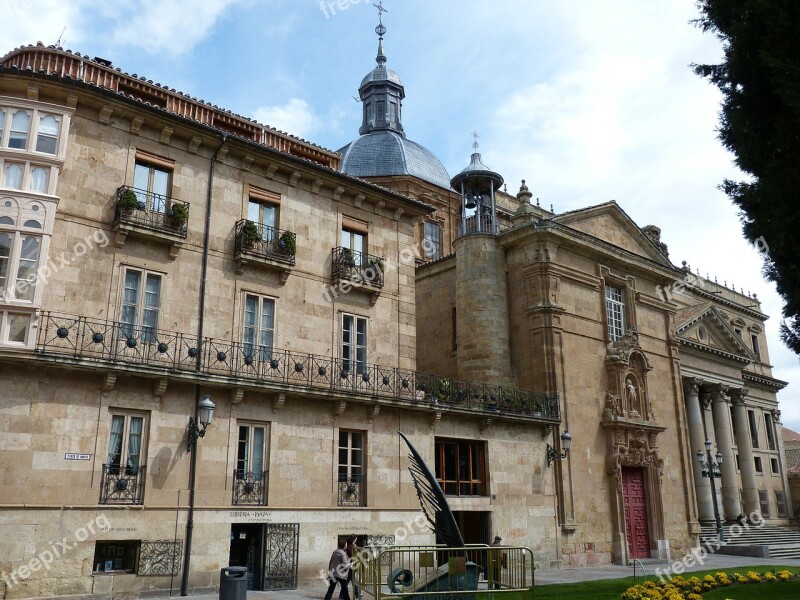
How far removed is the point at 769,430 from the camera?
5328 centimetres

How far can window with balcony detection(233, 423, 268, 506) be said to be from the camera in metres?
18.6

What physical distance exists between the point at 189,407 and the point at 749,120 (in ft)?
45.8

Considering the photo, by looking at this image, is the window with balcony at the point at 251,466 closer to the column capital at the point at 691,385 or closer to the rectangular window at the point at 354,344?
the rectangular window at the point at 354,344

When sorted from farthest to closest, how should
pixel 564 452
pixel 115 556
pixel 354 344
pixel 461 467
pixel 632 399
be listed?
1. pixel 632 399
2. pixel 564 452
3. pixel 461 467
4. pixel 354 344
5. pixel 115 556

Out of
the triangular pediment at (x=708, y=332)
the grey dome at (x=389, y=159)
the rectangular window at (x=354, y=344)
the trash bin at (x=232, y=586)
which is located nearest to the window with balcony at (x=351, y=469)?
the rectangular window at (x=354, y=344)

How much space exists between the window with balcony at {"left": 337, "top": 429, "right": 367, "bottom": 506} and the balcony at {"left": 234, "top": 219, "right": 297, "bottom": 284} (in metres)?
5.03

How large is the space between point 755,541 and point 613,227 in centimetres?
1865

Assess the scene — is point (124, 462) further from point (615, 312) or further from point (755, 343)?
point (755, 343)

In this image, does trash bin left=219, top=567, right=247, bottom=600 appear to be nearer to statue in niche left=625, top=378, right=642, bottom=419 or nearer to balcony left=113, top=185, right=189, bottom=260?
balcony left=113, top=185, right=189, bottom=260

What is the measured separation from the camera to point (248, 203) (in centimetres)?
2106

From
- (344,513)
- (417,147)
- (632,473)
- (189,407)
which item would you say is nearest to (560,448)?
(632,473)

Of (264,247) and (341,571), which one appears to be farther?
(264,247)

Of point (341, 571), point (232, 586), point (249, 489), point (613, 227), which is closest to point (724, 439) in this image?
point (613, 227)

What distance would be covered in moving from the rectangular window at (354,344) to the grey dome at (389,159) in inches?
933
